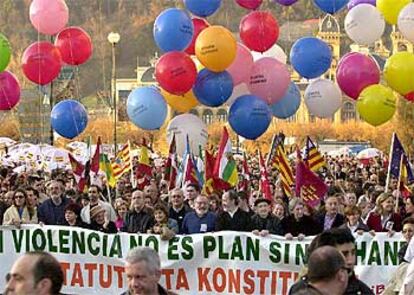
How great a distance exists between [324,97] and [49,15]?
4418mm

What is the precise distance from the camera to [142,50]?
10231 centimetres

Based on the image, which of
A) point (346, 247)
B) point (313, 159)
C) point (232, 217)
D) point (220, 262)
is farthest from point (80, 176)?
point (346, 247)

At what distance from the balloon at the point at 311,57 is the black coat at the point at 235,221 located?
6291 mm

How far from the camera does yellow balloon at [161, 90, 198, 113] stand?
16.5 meters

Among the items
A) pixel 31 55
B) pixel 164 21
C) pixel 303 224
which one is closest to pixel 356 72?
pixel 164 21

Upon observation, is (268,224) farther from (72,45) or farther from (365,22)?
(72,45)

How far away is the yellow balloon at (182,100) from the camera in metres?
16.5

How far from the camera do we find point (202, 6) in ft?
54.3

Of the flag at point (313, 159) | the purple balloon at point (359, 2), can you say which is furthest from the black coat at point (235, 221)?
→ the purple balloon at point (359, 2)

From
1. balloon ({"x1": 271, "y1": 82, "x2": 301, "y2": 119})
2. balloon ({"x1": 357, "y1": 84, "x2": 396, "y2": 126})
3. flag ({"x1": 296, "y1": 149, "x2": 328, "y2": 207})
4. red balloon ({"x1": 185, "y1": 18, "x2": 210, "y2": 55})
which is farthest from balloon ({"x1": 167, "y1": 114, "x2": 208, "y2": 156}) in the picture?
flag ({"x1": 296, "y1": 149, "x2": 328, "y2": 207})

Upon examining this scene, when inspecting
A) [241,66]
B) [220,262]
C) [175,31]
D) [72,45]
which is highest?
[175,31]

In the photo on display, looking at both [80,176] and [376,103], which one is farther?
[80,176]

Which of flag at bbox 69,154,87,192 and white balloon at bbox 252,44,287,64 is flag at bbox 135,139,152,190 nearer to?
flag at bbox 69,154,87,192

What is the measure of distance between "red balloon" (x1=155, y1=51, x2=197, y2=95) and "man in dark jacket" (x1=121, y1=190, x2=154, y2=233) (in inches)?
172
